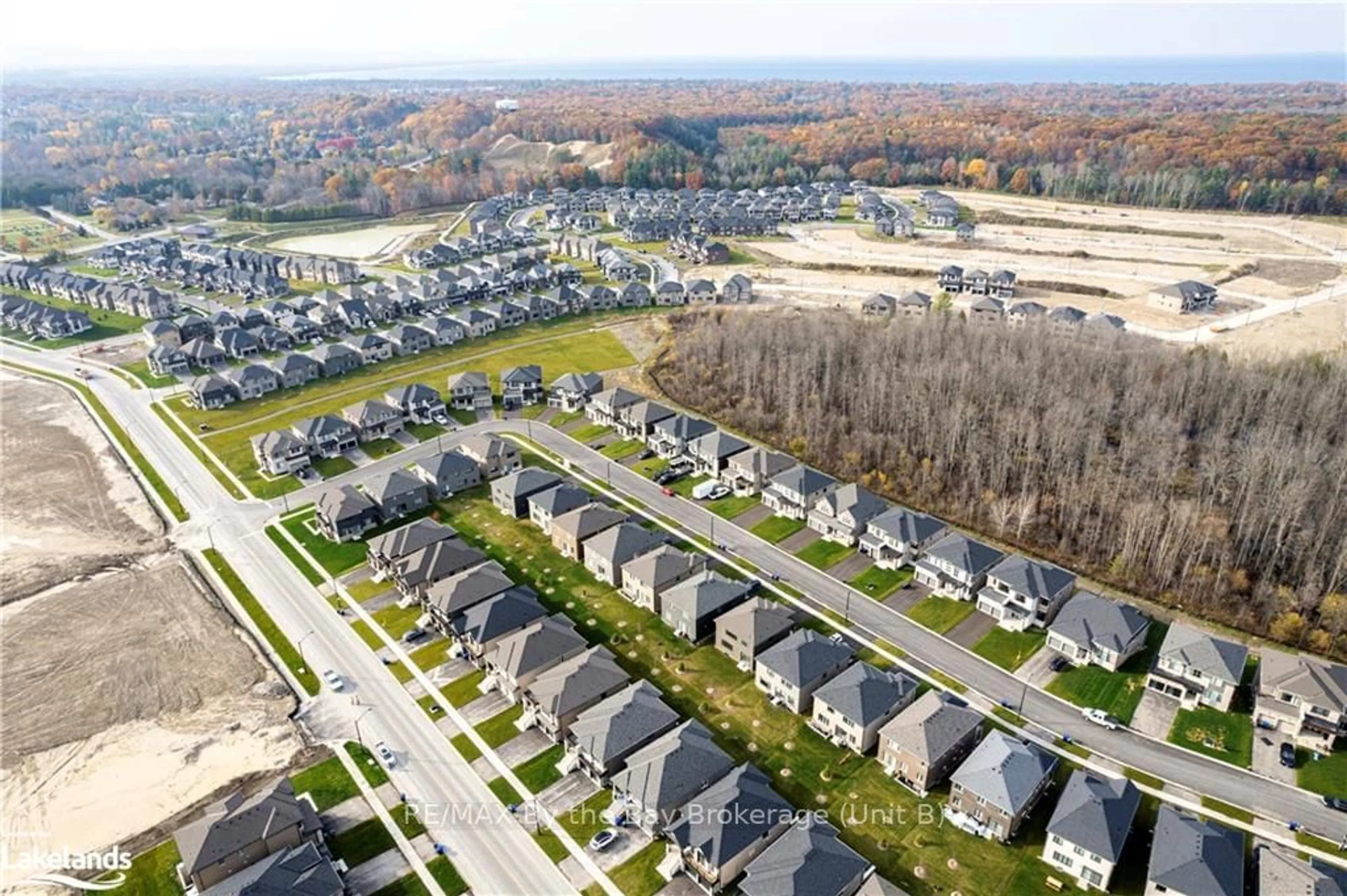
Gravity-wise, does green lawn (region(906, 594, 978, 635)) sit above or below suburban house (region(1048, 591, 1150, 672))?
below

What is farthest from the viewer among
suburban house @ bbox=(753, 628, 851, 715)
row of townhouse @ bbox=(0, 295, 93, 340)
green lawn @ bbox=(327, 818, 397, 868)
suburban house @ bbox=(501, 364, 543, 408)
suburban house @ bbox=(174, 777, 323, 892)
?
row of townhouse @ bbox=(0, 295, 93, 340)

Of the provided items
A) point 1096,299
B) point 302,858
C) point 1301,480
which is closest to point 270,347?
point 302,858

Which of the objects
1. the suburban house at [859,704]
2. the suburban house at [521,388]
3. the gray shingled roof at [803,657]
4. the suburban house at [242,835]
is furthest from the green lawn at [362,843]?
the suburban house at [521,388]

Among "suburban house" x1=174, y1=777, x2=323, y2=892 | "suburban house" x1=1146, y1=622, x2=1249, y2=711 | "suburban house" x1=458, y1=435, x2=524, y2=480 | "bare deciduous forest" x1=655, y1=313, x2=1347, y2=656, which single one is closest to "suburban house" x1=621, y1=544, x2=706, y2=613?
"suburban house" x1=458, y1=435, x2=524, y2=480

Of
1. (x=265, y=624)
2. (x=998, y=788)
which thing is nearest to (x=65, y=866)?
(x=265, y=624)

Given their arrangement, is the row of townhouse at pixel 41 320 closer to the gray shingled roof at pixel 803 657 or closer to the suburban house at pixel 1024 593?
the gray shingled roof at pixel 803 657

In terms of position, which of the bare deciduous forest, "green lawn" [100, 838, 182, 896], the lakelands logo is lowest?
the lakelands logo

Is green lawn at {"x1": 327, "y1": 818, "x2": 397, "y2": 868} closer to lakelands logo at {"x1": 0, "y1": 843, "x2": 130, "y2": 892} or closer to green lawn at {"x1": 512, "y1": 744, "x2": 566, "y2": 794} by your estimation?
green lawn at {"x1": 512, "y1": 744, "x2": 566, "y2": 794}

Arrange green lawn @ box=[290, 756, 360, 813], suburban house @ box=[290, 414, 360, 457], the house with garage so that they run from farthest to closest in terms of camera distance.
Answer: suburban house @ box=[290, 414, 360, 457] < the house with garage < green lawn @ box=[290, 756, 360, 813]
